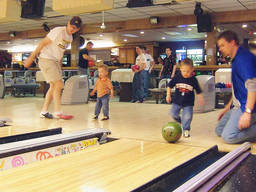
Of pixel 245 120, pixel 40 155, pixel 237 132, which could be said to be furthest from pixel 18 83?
pixel 245 120

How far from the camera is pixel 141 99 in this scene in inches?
292

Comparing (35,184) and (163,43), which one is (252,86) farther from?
(163,43)

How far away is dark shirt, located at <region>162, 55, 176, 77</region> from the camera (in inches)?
299

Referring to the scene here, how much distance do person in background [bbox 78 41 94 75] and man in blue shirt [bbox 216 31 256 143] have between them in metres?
4.46

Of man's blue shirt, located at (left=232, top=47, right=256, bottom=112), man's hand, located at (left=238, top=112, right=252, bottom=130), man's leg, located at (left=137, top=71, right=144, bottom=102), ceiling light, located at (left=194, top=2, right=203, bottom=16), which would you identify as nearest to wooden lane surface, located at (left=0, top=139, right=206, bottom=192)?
man's hand, located at (left=238, top=112, right=252, bottom=130)

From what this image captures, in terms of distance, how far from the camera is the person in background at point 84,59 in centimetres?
704

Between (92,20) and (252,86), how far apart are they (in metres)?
8.83

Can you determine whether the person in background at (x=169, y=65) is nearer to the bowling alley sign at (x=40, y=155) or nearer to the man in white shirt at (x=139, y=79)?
the man in white shirt at (x=139, y=79)

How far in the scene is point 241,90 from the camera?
9.45ft

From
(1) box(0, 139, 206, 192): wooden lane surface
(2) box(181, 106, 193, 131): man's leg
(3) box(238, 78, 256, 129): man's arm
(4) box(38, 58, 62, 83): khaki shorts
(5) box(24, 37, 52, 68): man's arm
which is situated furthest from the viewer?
(4) box(38, 58, 62, 83): khaki shorts

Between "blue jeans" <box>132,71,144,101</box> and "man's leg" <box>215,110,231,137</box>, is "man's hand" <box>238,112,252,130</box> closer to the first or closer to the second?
"man's leg" <box>215,110,231,137</box>

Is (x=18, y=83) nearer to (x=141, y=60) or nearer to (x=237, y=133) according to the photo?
(x=141, y=60)

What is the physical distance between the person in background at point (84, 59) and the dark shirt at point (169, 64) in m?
1.80

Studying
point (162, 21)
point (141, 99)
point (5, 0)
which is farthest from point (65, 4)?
point (162, 21)
